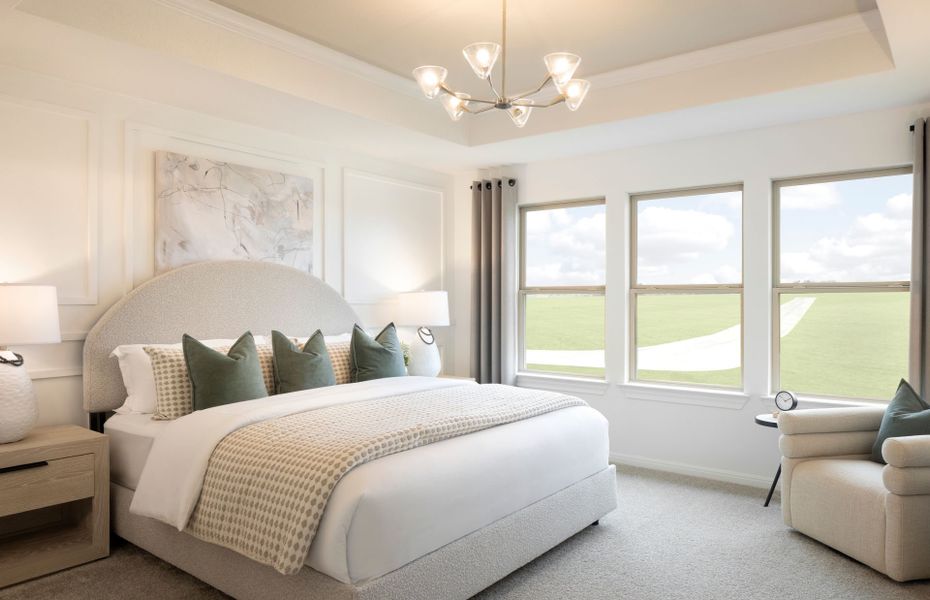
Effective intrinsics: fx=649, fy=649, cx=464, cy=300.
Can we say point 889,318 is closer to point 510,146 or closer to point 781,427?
point 781,427

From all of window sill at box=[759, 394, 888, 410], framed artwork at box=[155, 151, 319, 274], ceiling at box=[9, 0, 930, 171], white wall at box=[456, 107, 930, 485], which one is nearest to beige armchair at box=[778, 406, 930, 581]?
window sill at box=[759, 394, 888, 410]

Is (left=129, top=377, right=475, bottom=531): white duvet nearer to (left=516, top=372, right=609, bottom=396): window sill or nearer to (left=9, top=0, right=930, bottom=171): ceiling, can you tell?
(left=9, top=0, right=930, bottom=171): ceiling

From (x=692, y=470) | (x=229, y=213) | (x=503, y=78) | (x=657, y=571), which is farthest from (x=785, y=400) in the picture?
(x=229, y=213)

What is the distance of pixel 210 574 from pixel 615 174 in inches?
157

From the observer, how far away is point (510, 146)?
5.04 metres

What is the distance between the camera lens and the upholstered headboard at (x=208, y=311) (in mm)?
3490

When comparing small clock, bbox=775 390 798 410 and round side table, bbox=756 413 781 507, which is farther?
small clock, bbox=775 390 798 410

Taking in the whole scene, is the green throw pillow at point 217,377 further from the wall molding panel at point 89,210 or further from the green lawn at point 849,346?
the green lawn at point 849,346

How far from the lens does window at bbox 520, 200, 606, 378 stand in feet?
17.8

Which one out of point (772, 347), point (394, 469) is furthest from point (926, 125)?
point (394, 469)

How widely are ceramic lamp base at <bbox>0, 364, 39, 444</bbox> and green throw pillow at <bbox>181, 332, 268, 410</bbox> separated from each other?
2.26 feet

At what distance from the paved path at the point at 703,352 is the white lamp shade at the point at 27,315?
12.8ft

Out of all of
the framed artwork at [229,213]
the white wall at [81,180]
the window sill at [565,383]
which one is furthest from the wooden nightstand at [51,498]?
the window sill at [565,383]

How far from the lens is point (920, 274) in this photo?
3834 millimetres
